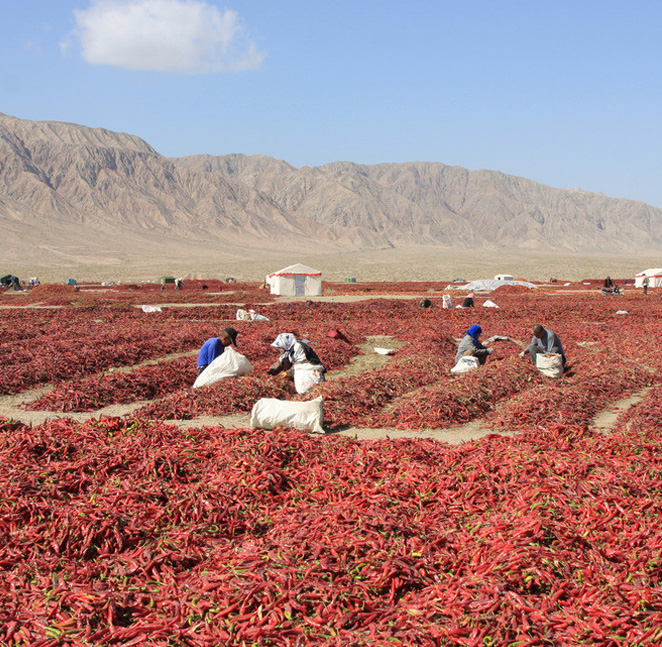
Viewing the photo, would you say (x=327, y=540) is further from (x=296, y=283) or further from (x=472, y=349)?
(x=296, y=283)

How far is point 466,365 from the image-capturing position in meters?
14.1

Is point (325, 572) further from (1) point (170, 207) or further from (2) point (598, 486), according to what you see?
(1) point (170, 207)

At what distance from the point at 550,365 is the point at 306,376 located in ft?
16.3

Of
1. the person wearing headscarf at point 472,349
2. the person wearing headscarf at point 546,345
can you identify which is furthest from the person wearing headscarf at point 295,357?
the person wearing headscarf at point 546,345

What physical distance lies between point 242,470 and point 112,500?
134 centimetres

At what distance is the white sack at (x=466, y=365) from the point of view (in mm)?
14031

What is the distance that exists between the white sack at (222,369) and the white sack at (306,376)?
1.08m

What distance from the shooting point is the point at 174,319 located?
2798 cm

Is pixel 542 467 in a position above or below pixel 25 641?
above

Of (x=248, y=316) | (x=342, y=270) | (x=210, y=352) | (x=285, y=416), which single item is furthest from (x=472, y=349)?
(x=342, y=270)

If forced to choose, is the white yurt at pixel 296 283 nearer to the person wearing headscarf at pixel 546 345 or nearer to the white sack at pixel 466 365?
the white sack at pixel 466 365

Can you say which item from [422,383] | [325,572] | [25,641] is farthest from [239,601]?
[422,383]

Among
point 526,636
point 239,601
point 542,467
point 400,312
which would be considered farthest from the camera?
point 400,312

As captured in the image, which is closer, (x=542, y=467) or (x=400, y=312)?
(x=542, y=467)
